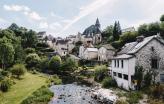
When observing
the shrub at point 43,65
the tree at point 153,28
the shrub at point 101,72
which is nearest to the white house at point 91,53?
the shrub at point 43,65

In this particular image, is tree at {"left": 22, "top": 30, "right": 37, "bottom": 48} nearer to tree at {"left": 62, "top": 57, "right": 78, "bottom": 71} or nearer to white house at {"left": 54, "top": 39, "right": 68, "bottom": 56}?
white house at {"left": 54, "top": 39, "right": 68, "bottom": 56}

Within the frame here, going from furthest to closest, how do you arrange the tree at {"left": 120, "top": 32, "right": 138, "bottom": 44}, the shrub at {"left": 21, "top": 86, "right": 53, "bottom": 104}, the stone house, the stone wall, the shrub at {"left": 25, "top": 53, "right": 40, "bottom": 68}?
the stone house → the shrub at {"left": 25, "top": 53, "right": 40, "bottom": 68} → the tree at {"left": 120, "top": 32, "right": 138, "bottom": 44} → the stone wall → the shrub at {"left": 21, "top": 86, "right": 53, "bottom": 104}

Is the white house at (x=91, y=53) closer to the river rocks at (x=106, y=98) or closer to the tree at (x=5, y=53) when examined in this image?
the tree at (x=5, y=53)

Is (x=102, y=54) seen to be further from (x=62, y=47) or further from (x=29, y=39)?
(x=62, y=47)

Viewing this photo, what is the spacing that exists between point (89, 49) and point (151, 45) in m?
72.5

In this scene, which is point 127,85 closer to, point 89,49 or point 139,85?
point 139,85

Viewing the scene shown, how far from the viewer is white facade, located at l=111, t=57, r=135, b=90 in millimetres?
48250

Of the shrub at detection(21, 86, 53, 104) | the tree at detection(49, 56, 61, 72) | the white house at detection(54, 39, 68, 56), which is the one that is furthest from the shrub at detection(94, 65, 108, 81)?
the white house at detection(54, 39, 68, 56)

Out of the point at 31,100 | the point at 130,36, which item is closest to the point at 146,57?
the point at 31,100

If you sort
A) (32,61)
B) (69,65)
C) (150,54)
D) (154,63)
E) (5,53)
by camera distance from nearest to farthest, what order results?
(150,54), (154,63), (5,53), (69,65), (32,61)

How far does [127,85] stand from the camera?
163ft

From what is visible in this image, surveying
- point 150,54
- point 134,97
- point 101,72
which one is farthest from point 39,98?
point 101,72

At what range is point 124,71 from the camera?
2004 inches

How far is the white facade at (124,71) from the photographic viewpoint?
158 feet
